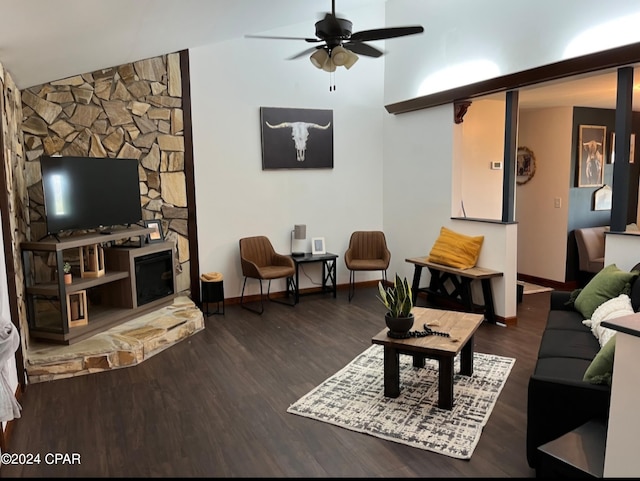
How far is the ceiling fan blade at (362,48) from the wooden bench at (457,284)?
2441mm

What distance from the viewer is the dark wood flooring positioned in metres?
2.48

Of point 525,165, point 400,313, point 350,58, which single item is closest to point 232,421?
point 400,313

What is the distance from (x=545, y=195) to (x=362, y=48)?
396 cm

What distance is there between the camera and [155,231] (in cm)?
512

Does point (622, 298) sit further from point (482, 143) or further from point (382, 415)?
point (482, 143)

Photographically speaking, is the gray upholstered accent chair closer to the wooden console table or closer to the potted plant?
the wooden console table

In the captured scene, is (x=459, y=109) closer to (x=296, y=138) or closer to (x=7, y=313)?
(x=296, y=138)

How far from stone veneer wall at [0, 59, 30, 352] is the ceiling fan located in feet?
7.18

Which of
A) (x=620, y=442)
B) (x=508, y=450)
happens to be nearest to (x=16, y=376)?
(x=508, y=450)

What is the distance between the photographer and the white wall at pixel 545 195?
622cm

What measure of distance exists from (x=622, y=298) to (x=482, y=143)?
129 inches

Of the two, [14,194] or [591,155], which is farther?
[591,155]

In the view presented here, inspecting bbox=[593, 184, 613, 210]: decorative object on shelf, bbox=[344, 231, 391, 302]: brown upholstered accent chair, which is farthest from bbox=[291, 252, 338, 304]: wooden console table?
bbox=[593, 184, 613, 210]: decorative object on shelf

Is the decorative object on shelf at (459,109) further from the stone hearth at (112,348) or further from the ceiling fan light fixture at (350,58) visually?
the stone hearth at (112,348)
